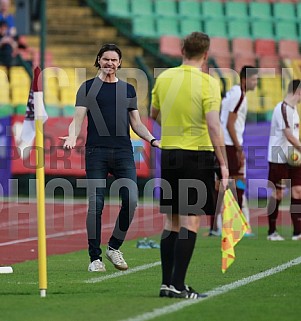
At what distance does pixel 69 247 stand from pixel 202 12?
16775mm

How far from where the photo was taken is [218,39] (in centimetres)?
2897

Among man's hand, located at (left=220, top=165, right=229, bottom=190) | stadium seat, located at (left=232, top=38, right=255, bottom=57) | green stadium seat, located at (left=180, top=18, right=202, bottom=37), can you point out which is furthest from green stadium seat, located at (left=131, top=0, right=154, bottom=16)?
man's hand, located at (left=220, top=165, right=229, bottom=190)

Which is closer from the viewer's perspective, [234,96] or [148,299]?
[148,299]

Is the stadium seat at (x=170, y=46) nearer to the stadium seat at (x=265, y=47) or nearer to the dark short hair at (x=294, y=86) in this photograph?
the stadium seat at (x=265, y=47)

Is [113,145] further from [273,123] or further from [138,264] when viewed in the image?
[273,123]

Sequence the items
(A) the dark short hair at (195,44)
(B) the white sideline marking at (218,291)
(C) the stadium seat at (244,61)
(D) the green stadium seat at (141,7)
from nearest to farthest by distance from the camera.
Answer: (B) the white sideline marking at (218,291) → (A) the dark short hair at (195,44) → (C) the stadium seat at (244,61) → (D) the green stadium seat at (141,7)

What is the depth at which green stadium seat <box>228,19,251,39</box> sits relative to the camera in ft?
97.8

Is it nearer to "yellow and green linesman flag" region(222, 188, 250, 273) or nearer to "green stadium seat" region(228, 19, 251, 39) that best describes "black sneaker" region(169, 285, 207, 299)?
"yellow and green linesman flag" region(222, 188, 250, 273)

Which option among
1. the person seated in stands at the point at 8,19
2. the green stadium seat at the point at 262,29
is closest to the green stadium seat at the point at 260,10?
the green stadium seat at the point at 262,29

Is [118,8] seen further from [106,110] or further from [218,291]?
[218,291]

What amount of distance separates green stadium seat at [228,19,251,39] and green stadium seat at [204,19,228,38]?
0.60 feet

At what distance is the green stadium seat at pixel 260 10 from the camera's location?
99.9ft

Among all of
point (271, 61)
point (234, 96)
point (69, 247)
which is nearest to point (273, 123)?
point (234, 96)

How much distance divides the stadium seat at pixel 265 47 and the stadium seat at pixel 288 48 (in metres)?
0.20
